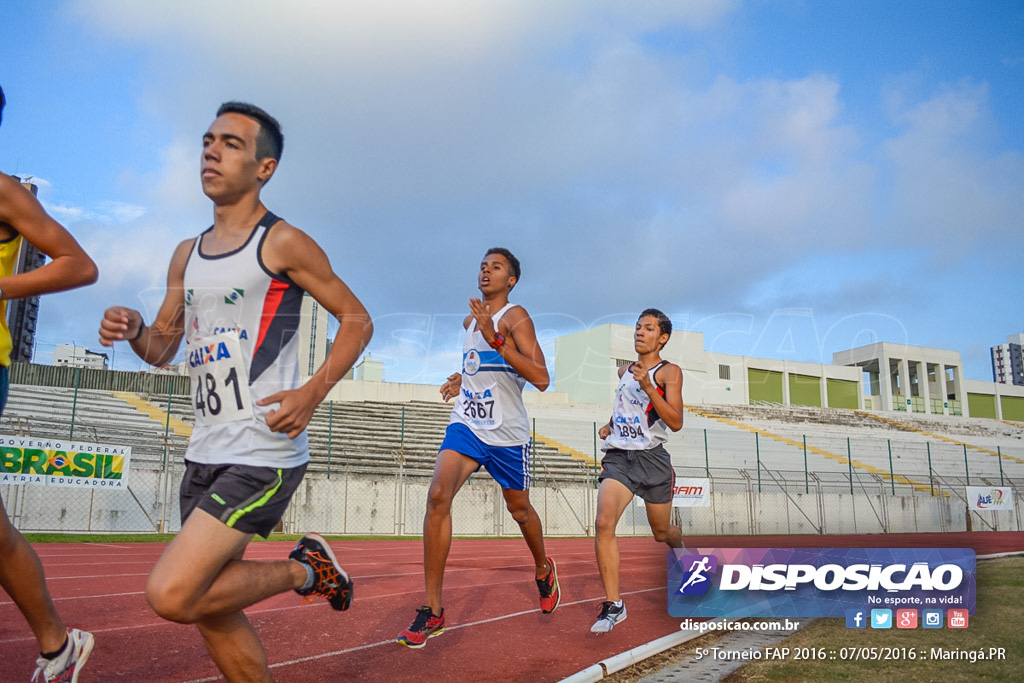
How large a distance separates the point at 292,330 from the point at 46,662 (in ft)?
5.49

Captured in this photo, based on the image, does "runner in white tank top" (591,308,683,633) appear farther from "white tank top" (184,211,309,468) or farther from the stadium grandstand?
the stadium grandstand

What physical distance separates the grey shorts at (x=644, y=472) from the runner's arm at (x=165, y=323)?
3336 millimetres

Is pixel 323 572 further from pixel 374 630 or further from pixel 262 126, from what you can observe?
pixel 374 630

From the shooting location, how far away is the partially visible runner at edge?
3018 millimetres

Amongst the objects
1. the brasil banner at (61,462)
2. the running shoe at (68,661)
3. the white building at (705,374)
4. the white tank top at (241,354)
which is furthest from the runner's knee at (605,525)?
the white building at (705,374)

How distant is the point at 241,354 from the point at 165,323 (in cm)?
53

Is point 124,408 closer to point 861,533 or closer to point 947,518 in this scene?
point 861,533

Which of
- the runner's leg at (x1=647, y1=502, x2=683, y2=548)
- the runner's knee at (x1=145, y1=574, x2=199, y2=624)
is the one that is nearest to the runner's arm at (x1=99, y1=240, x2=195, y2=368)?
the runner's knee at (x1=145, y1=574, x2=199, y2=624)

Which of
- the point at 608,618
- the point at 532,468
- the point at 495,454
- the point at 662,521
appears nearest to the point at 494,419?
the point at 495,454

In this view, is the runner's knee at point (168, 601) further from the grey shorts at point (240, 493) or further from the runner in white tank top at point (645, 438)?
the runner in white tank top at point (645, 438)

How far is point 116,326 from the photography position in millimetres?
2773

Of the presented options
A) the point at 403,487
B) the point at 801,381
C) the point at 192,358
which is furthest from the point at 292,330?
the point at 801,381

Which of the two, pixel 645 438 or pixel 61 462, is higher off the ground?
pixel 61 462

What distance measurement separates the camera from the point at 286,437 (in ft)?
8.75
